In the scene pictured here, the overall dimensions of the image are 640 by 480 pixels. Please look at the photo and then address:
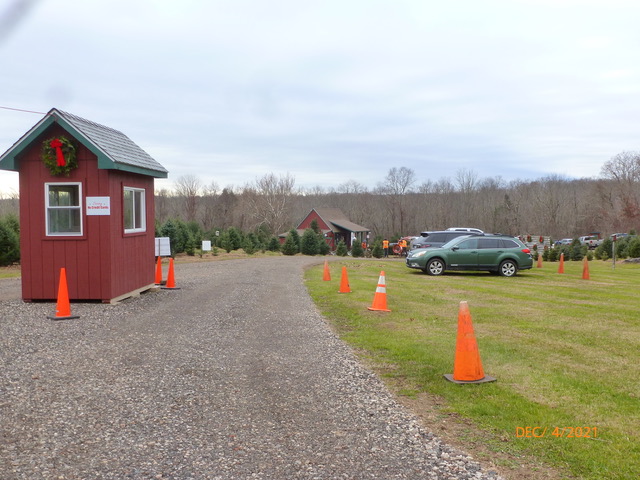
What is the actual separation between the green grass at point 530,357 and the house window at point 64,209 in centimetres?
567

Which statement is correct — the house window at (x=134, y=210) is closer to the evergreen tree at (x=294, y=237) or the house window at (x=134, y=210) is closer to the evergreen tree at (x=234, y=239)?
the evergreen tree at (x=234, y=239)

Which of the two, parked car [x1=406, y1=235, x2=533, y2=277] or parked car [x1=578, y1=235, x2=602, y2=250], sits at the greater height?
parked car [x1=406, y1=235, x2=533, y2=277]

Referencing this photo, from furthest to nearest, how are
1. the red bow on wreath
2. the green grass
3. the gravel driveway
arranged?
the red bow on wreath < the green grass < the gravel driveway

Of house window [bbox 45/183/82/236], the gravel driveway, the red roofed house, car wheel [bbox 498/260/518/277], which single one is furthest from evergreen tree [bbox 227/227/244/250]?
the gravel driveway

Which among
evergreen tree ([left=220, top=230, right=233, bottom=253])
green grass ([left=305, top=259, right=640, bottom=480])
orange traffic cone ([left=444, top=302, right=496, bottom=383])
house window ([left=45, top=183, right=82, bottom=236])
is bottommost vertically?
green grass ([left=305, top=259, right=640, bottom=480])

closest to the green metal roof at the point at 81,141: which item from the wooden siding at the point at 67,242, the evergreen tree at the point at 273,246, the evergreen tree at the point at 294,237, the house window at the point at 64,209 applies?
the wooden siding at the point at 67,242

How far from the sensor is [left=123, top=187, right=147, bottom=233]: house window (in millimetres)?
13297

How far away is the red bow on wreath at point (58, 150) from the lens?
38.4 ft

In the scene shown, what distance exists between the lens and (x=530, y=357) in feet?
24.6

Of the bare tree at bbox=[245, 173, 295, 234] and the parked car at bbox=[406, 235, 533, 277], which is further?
the bare tree at bbox=[245, 173, 295, 234]

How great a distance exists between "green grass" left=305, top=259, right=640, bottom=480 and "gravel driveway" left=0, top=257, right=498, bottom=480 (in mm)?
666

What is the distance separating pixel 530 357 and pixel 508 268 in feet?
47.4

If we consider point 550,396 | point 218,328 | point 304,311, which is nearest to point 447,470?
point 550,396

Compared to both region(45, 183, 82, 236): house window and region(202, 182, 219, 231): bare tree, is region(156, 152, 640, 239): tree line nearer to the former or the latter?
region(202, 182, 219, 231): bare tree
